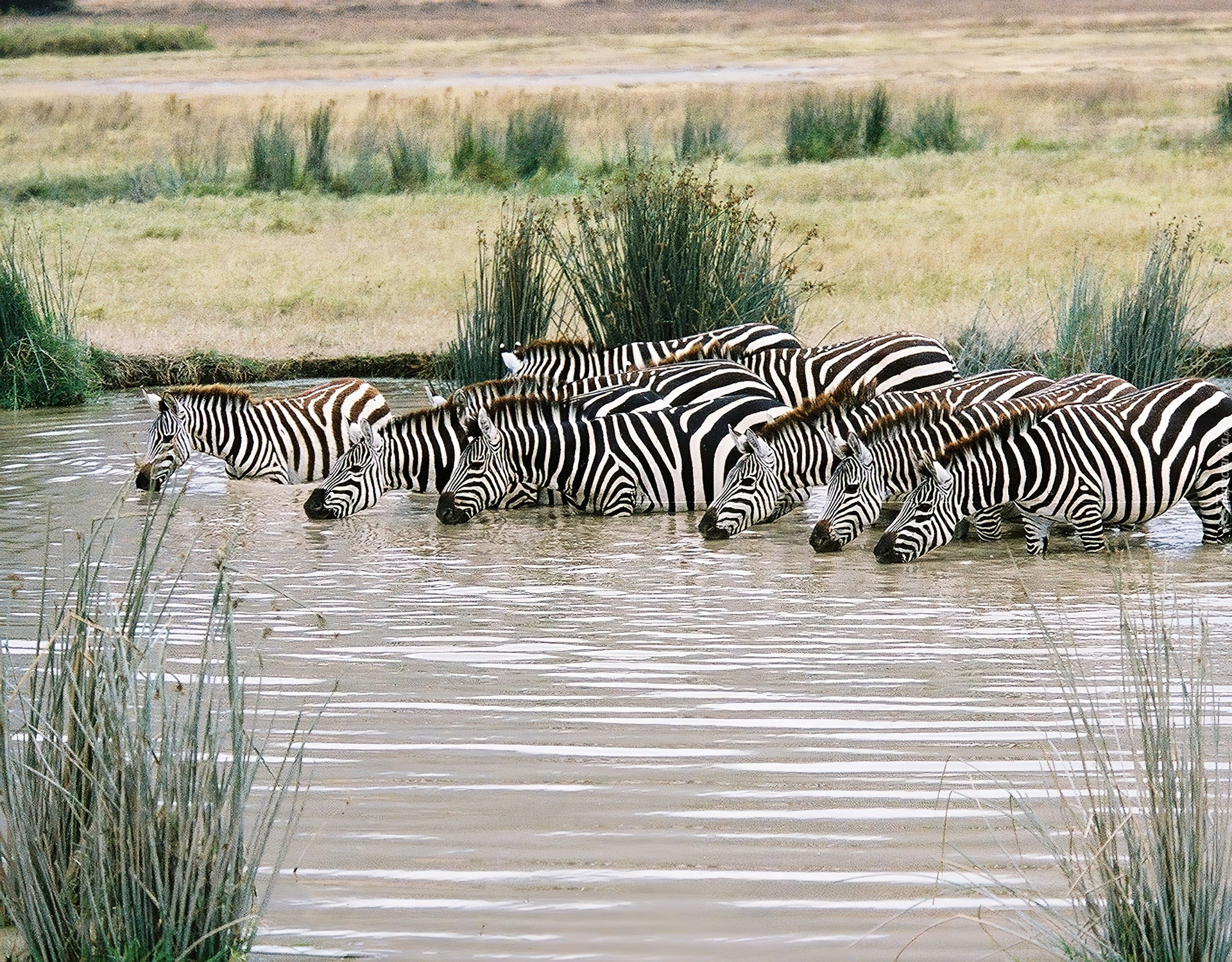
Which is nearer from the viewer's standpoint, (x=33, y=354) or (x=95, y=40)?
(x=33, y=354)

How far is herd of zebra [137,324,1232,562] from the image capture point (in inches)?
320

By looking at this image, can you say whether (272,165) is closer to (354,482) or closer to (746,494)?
(354,482)

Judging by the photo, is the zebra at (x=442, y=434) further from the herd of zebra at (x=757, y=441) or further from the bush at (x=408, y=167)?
the bush at (x=408, y=167)

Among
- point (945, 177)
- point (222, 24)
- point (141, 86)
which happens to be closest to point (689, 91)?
point (141, 86)

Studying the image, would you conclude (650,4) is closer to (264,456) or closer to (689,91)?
(689,91)

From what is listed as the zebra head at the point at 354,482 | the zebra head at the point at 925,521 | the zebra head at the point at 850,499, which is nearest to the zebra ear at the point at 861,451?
the zebra head at the point at 850,499

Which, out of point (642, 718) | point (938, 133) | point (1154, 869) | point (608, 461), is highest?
point (1154, 869)

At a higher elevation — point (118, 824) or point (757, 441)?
point (118, 824)

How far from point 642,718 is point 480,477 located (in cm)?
402

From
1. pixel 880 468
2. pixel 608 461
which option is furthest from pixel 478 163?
pixel 880 468

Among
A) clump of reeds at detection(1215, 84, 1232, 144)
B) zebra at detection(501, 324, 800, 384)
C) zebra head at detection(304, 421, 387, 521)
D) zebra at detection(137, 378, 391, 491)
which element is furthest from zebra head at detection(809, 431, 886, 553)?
clump of reeds at detection(1215, 84, 1232, 144)

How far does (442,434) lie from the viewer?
9523 mm

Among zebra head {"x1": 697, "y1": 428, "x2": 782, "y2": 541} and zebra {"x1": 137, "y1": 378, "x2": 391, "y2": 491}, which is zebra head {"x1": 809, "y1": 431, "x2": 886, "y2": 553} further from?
zebra {"x1": 137, "y1": 378, "x2": 391, "y2": 491}

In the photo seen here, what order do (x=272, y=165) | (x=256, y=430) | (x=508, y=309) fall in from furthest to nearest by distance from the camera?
(x=272, y=165), (x=508, y=309), (x=256, y=430)
